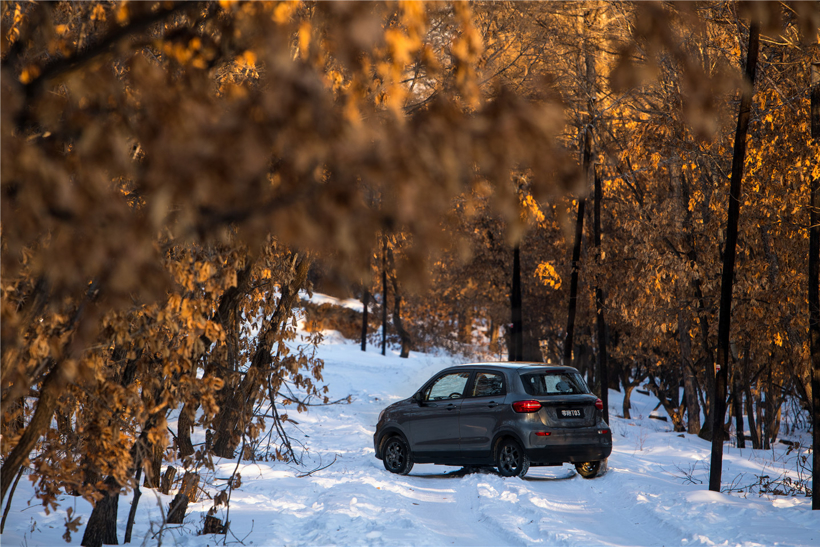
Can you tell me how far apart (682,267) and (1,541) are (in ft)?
46.2

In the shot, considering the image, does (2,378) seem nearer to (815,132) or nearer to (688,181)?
(815,132)

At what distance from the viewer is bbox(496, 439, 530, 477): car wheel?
11305mm

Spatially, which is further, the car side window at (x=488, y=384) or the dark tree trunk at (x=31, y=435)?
the car side window at (x=488, y=384)

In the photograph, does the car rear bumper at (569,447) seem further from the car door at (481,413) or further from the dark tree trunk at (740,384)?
the dark tree trunk at (740,384)

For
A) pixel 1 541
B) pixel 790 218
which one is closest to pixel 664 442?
pixel 790 218

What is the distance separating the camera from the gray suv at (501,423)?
11312 mm

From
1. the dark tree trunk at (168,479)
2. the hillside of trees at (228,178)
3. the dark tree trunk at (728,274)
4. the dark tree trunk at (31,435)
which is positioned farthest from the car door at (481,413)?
the dark tree trunk at (31,435)

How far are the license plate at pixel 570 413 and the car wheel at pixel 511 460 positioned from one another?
82cm


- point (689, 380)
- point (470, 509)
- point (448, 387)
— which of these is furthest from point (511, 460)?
point (689, 380)

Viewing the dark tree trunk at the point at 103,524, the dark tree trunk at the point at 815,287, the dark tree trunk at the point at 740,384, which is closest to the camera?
the dark tree trunk at the point at 103,524

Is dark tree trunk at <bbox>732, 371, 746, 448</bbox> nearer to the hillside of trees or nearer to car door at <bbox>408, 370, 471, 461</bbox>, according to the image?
the hillside of trees

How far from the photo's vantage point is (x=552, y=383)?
1177 cm

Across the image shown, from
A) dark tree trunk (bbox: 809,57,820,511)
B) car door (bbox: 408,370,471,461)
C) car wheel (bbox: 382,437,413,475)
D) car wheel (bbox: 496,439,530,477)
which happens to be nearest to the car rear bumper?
car wheel (bbox: 496,439,530,477)

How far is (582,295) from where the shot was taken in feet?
81.8
